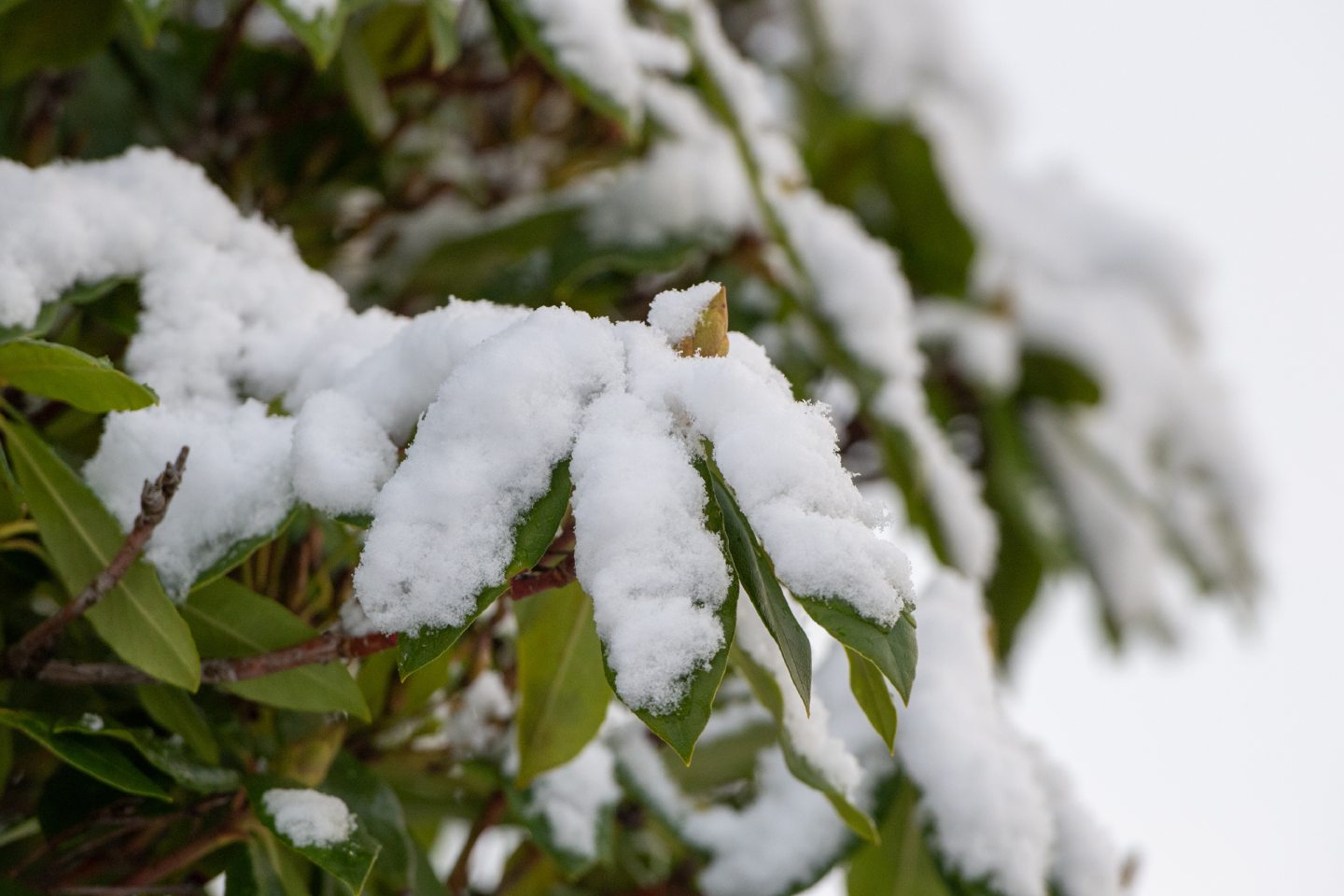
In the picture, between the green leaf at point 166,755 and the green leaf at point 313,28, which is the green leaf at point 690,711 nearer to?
the green leaf at point 166,755

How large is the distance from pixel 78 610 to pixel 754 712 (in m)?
0.48

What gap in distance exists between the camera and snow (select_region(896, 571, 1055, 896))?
703 millimetres

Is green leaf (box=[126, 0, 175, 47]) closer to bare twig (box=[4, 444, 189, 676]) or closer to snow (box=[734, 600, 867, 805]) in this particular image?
bare twig (box=[4, 444, 189, 676])

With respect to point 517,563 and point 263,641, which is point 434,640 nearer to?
point 517,563

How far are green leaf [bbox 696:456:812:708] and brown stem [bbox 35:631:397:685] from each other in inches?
7.6

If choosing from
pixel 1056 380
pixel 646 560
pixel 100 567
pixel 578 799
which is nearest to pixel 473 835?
pixel 578 799

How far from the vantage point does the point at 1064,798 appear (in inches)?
32.2

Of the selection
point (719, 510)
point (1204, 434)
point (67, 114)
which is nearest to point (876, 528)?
point (719, 510)

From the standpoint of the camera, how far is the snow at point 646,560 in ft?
1.38

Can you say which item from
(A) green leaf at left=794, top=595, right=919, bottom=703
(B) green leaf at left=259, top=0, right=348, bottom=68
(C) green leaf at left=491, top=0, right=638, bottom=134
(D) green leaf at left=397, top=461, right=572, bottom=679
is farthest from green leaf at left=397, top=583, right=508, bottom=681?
(C) green leaf at left=491, top=0, right=638, bottom=134

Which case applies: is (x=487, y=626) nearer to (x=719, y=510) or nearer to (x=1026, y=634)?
(x=719, y=510)

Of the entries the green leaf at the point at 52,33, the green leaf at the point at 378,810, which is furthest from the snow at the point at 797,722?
the green leaf at the point at 52,33

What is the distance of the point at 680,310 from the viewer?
512 millimetres

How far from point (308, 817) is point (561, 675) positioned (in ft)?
0.47
